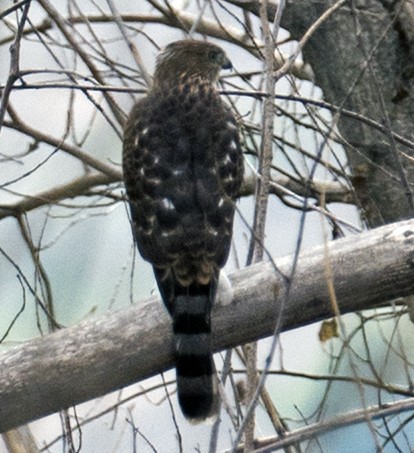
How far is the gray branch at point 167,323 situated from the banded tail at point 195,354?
0.03 m

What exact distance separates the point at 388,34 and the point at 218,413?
160 centimetres

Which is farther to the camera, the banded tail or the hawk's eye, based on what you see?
the hawk's eye

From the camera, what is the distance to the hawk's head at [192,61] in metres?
3.01

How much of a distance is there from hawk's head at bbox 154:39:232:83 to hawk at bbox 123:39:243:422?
2.9 inches

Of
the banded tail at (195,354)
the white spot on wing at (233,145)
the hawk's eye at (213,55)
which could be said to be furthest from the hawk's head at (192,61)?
the banded tail at (195,354)

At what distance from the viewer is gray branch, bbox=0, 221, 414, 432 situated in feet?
7.86

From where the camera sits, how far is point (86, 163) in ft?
12.2

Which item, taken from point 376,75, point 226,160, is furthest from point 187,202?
point 376,75

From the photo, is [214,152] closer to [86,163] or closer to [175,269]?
[175,269]

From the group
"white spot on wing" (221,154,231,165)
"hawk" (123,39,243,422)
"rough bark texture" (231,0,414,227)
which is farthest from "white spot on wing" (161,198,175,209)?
"rough bark texture" (231,0,414,227)

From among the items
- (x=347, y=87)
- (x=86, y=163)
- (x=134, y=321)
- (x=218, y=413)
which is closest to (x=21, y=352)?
(x=134, y=321)

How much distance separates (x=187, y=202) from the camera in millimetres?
2564

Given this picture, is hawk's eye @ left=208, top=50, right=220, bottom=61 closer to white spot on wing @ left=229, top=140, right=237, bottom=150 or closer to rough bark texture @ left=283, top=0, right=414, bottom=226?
white spot on wing @ left=229, top=140, right=237, bottom=150

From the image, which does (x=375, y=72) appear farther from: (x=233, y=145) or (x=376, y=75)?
(x=233, y=145)
